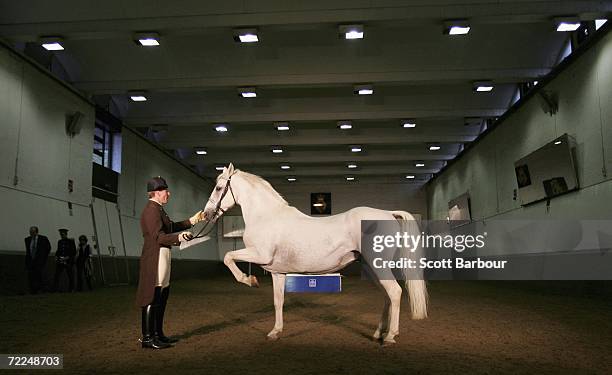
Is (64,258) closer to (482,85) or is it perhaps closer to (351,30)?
(351,30)

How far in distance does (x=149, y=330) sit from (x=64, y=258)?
8757 mm

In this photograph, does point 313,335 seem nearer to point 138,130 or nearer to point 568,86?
point 568,86

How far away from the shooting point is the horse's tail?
5633mm

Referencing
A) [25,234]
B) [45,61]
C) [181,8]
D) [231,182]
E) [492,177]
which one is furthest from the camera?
[492,177]

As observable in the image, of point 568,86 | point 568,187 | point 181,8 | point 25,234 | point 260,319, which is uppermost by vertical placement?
point 181,8

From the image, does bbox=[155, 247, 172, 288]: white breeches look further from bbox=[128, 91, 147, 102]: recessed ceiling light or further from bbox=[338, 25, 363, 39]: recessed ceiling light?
bbox=[128, 91, 147, 102]: recessed ceiling light

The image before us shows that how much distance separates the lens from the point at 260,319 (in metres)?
7.95

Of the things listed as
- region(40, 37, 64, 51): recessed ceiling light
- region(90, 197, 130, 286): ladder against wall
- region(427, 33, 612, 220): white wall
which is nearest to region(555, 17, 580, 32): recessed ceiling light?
region(427, 33, 612, 220): white wall

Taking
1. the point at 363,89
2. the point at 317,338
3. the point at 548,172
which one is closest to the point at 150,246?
the point at 317,338

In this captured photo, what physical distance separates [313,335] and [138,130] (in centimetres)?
1676

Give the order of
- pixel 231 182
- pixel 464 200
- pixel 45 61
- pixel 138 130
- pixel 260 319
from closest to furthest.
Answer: pixel 231 182
pixel 260 319
pixel 45 61
pixel 138 130
pixel 464 200

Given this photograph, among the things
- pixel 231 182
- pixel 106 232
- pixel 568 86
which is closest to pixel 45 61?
pixel 106 232

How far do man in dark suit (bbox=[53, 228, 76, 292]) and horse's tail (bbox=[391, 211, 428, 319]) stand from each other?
1029 cm

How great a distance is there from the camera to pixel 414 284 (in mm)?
5719
